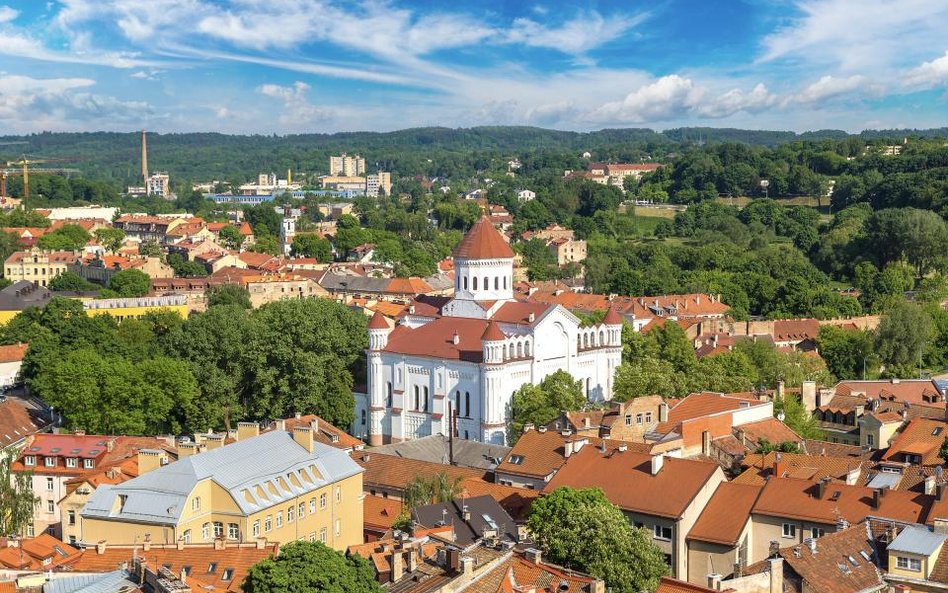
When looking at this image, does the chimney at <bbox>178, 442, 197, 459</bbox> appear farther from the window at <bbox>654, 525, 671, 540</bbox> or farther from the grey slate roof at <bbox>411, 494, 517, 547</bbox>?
the window at <bbox>654, 525, 671, 540</bbox>

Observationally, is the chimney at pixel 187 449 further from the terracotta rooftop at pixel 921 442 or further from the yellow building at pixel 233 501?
the terracotta rooftop at pixel 921 442

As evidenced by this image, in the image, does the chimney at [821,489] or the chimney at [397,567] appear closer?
the chimney at [397,567]

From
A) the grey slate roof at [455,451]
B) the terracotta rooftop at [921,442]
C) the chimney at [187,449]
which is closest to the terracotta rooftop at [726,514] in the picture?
the terracotta rooftop at [921,442]

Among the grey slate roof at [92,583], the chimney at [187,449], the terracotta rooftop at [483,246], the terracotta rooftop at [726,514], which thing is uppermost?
the terracotta rooftop at [483,246]

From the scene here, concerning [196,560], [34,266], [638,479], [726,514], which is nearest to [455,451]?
[638,479]

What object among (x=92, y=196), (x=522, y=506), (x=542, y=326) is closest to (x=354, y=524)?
(x=522, y=506)

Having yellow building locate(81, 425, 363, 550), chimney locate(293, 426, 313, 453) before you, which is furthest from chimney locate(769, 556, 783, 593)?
chimney locate(293, 426, 313, 453)

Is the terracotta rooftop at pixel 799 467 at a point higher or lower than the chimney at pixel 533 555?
lower
